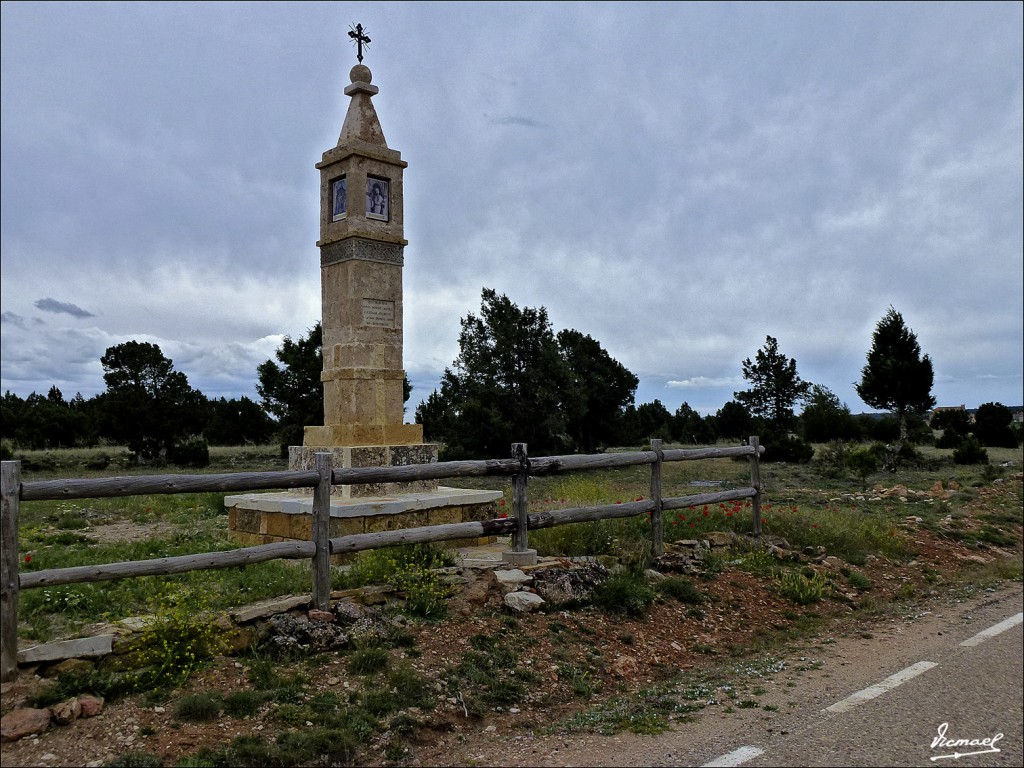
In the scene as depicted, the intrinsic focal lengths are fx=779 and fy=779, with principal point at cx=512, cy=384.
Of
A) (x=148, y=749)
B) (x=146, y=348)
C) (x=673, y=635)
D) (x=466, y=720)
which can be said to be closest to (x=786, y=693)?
(x=673, y=635)

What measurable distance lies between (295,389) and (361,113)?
60.1ft

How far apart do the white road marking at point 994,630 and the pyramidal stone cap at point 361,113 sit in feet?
28.7

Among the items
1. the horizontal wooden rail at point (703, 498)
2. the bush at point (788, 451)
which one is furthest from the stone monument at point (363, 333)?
the bush at point (788, 451)

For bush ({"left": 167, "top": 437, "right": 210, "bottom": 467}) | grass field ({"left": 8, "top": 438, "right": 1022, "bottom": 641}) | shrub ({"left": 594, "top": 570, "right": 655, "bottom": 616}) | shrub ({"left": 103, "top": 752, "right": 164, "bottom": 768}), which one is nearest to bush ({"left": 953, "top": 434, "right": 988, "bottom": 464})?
grass field ({"left": 8, "top": 438, "right": 1022, "bottom": 641})

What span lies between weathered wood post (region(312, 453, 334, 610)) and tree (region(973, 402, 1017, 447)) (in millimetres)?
38156

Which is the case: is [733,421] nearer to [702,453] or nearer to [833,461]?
[833,461]

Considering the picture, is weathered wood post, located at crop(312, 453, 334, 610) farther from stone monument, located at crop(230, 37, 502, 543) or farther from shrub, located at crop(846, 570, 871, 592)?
shrub, located at crop(846, 570, 871, 592)

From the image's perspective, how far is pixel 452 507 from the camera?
31.7ft

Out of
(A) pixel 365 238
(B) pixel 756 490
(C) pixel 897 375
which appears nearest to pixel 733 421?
(C) pixel 897 375

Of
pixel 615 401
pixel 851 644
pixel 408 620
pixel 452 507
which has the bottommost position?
pixel 851 644

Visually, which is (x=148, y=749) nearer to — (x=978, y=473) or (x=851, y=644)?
(x=851, y=644)

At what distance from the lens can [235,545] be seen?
9312 mm

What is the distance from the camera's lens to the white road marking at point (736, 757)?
4.33 metres

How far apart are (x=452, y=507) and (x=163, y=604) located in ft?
14.0
